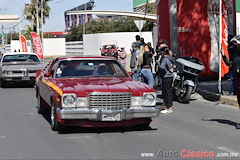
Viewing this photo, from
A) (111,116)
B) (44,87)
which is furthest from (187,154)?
(44,87)

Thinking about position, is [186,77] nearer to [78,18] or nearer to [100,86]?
[100,86]

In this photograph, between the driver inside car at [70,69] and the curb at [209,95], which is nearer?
the driver inside car at [70,69]

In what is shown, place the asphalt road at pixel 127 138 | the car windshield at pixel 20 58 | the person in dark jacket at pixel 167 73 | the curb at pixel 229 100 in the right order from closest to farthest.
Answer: the asphalt road at pixel 127 138, the person in dark jacket at pixel 167 73, the curb at pixel 229 100, the car windshield at pixel 20 58

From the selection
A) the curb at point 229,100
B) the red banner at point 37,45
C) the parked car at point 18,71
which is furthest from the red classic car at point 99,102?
the red banner at point 37,45

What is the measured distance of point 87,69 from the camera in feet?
33.2

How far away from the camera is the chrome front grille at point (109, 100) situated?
843 centimetres

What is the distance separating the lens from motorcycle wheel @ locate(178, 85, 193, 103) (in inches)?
522

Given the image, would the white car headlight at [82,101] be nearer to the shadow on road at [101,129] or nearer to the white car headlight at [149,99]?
the shadow on road at [101,129]

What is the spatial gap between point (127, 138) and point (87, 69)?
230cm

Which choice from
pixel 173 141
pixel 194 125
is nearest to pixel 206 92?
pixel 194 125

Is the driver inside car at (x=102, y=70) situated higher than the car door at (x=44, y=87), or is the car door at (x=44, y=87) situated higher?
the driver inside car at (x=102, y=70)

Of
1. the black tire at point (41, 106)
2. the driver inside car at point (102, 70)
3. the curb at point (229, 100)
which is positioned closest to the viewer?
the driver inside car at point (102, 70)

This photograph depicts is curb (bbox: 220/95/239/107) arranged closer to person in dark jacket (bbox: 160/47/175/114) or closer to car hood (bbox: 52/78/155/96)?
person in dark jacket (bbox: 160/47/175/114)

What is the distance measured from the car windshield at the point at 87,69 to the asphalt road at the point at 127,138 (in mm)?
1177
